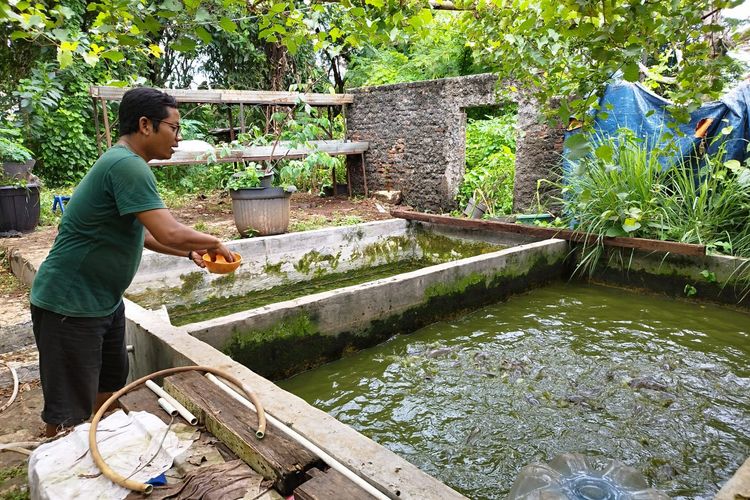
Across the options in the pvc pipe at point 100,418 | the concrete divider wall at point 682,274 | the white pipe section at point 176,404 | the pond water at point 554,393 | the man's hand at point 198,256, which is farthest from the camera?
the concrete divider wall at point 682,274

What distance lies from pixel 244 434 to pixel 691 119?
5666 millimetres

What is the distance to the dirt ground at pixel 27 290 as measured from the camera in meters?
2.44

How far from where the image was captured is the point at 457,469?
249 centimetres

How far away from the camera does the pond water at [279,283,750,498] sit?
2557mm

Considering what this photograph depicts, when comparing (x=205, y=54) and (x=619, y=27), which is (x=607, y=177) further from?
(x=205, y=54)

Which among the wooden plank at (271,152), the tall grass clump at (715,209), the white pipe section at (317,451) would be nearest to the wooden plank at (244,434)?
the white pipe section at (317,451)

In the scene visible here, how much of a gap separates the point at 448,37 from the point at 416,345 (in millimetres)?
10260

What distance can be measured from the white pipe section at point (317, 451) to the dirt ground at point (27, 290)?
102 centimetres

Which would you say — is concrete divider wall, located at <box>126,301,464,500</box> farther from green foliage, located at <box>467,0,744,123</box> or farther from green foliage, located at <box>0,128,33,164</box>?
green foliage, located at <box>0,128,33,164</box>

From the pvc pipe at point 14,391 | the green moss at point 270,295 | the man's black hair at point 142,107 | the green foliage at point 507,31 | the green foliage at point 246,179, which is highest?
the green foliage at point 507,31

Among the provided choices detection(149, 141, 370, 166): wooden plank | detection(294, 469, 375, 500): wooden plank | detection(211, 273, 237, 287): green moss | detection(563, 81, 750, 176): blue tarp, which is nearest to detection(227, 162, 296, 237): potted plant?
detection(149, 141, 370, 166): wooden plank

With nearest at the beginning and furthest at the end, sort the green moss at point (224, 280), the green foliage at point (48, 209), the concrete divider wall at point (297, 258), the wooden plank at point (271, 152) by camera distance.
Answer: the concrete divider wall at point (297, 258) → the green moss at point (224, 280) → the green foliage at point (48, 209) → the wooden plank at point (271, 152)

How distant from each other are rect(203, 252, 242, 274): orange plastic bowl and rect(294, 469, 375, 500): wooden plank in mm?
985

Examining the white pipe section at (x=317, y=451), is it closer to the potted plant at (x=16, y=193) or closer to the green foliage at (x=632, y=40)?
the green foliage at (x=632, y=40)
